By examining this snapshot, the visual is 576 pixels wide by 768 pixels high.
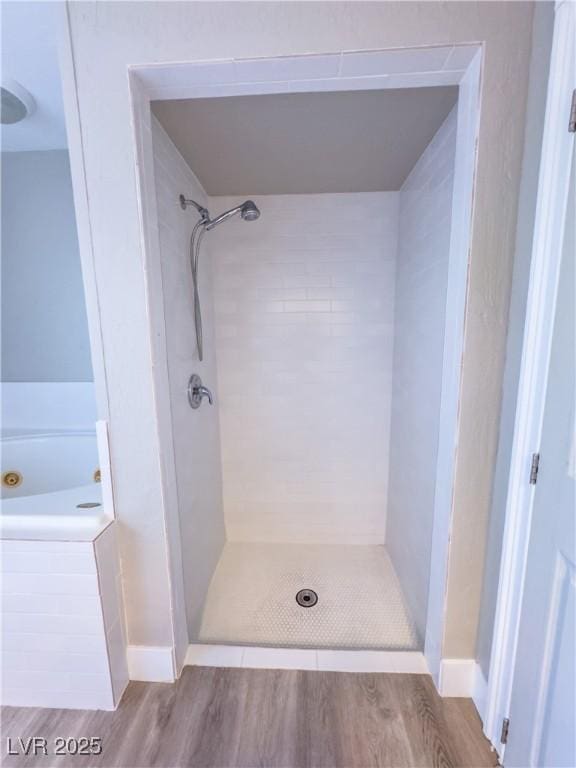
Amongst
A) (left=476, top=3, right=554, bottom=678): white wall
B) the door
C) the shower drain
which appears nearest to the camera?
the door

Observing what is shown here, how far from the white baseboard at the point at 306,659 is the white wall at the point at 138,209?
252 millimetres

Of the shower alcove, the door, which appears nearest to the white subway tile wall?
the shower alcove

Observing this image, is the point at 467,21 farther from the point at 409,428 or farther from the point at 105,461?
the point at 105,461

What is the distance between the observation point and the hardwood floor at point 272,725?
103 centimetres

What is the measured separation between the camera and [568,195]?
788 mm

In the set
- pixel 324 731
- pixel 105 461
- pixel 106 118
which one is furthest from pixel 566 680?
pixel 106 118

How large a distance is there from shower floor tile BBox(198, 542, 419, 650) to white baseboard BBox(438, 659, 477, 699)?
0.83 ft

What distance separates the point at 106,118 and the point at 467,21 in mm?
1077

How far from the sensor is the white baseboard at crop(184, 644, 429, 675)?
1315 millimetres

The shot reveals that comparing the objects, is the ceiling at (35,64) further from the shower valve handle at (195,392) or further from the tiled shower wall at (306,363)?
the shower valve handle at (195,392)

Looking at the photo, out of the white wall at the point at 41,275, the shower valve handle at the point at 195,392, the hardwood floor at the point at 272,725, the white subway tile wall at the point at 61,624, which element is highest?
the white wall at the point at 41,275

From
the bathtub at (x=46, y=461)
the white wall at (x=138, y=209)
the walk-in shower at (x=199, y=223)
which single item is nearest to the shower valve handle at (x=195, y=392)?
the walk-in shower at (x=199, y=223)

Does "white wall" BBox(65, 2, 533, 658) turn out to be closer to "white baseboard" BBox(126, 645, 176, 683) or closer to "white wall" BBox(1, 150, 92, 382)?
"white baseboard" BBox(126, 645, 176, 683)

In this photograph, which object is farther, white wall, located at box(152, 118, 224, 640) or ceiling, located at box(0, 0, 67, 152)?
white wall, located at box(152, 118, 224, 640)
